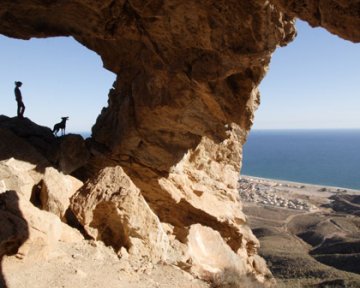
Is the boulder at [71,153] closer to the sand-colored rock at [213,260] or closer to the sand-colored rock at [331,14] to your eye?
the sand-colored rock at [213,260]

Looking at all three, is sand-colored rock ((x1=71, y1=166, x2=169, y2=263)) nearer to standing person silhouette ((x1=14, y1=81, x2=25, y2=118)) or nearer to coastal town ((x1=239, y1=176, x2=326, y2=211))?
standing person silhouette ((x1=14, y1=81, x2=25, y2=118))

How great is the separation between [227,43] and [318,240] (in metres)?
40.9

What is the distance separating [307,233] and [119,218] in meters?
44.2

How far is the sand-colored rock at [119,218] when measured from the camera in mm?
9961

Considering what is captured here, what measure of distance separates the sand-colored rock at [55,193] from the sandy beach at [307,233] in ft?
59.1

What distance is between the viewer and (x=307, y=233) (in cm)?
4931

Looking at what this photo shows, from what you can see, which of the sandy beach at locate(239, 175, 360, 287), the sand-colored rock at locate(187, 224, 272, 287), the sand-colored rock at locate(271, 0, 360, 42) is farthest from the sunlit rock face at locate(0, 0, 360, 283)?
the sandy beach at locate(239, 175, 360, 287)

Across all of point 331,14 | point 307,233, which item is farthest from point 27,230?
point 307,233

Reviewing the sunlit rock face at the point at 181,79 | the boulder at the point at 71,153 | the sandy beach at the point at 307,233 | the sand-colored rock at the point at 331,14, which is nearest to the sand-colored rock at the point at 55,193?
the sunlit rock face at the point at 181,79

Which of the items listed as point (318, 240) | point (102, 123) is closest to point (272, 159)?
point (318, 240)

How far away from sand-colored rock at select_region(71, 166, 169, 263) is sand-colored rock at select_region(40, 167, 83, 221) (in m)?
0.29

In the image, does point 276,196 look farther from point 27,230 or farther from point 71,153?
point 27,230

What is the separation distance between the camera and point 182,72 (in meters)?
12.5

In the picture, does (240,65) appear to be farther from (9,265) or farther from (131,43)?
(9,265)
